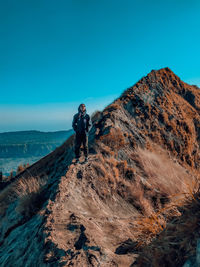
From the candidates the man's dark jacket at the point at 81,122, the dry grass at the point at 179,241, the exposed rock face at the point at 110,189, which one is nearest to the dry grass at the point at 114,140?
the exposed rock face at the point at 110,189

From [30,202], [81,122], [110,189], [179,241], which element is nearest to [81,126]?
[81,122]

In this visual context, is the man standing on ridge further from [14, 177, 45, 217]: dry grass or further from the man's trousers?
[14, 177, 45, 217]: dry grass

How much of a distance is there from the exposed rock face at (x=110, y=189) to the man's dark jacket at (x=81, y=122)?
3.53 feet

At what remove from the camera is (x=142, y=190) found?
6934mm

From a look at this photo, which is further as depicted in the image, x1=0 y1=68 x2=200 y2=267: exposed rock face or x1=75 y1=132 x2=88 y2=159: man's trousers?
x1=75 y1=132 x2=88 y2=159: man's trousers

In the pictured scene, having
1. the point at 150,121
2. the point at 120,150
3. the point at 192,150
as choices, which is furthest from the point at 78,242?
the point at 192,150

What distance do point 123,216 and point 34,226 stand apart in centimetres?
257

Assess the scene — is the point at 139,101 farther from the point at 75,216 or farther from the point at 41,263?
the point at 41,263

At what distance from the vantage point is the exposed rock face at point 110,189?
12.1ft

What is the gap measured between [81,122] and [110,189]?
290 cm

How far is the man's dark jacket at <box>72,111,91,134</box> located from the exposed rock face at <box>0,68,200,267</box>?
1076 millimetres

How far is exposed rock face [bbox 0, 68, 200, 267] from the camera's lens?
145 inches

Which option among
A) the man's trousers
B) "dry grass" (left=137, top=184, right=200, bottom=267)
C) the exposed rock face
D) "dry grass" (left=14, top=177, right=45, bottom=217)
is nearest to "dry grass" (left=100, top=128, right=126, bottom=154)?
the exposed rock face

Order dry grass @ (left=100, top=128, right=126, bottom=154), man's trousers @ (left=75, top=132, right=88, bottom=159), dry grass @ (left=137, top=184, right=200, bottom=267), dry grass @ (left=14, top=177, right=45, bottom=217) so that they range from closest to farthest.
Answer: dry grass @ (left=137, top=184, right=200, bottom=267)
dry grass @ (left=14, top=177, right=45, bottom=217)
man's trousers @ (left=75, top=132, right=88, bottom=159)
dry grass @ (left=100, top=128, right=126, bottom=154)
